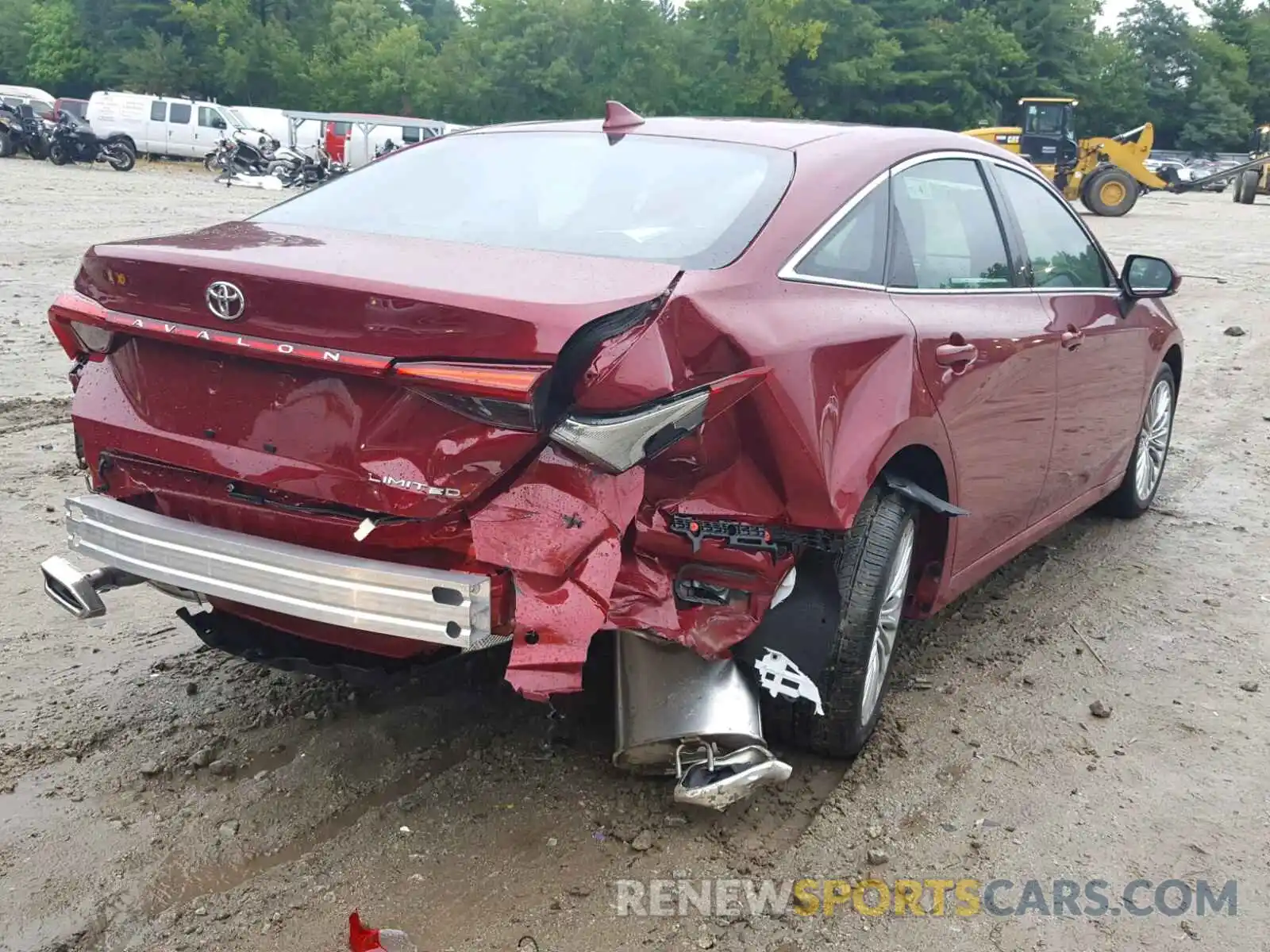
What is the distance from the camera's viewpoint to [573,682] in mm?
2545

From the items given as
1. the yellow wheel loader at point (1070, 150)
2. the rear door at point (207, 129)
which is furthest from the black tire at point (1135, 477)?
the rear door at point (207, 129)

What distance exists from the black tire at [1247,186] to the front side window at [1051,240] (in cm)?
3636

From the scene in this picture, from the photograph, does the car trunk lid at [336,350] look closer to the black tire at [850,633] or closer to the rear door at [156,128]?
the black tire at [850,633]

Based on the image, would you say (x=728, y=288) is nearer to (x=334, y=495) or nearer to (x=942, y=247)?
(x=334, y=495)

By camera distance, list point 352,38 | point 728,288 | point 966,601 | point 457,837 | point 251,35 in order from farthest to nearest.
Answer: point 352,38 < point 251,35 < point 966,601 < point 457,837 < point 728,288

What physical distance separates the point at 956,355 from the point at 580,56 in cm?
6063

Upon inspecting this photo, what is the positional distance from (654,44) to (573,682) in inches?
2448

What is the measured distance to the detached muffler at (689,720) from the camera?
9.27 feet

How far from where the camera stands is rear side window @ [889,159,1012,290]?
11.5 ft

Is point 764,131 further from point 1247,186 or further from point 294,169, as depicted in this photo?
point 1247,186

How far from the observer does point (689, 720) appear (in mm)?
2865

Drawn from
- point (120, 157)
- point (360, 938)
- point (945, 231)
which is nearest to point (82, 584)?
point (360, 938)

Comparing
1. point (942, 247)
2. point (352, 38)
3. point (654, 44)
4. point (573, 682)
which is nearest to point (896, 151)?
point (942, 247)

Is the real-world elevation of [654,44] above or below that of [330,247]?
above
